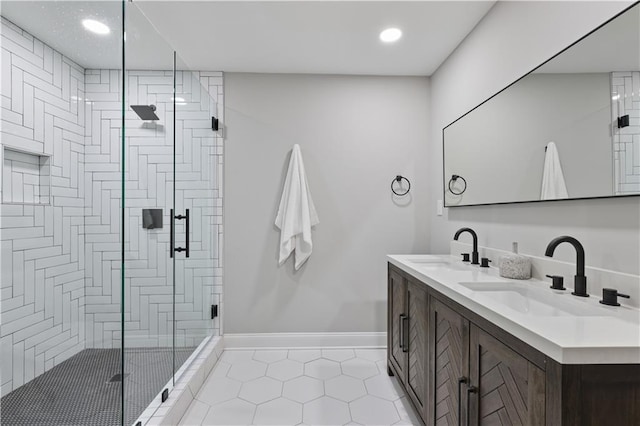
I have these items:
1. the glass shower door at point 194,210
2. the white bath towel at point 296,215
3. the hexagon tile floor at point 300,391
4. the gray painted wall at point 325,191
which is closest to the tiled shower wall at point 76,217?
the glass shower door at point 194,210

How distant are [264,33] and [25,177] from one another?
1599 mm

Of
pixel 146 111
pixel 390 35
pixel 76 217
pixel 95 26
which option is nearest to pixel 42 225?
pixel 76 217

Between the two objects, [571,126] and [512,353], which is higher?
[571,126]

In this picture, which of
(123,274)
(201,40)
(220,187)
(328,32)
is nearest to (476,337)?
(123,274)

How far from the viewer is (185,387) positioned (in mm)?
1900

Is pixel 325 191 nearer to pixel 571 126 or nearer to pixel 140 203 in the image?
pixel 140 203

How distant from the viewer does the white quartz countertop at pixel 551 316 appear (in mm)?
709

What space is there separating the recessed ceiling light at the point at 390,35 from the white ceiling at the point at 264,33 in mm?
43

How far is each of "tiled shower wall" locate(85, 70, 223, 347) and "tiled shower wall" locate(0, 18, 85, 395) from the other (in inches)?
2.8

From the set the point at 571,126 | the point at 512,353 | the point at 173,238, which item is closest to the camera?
the point at 512,353

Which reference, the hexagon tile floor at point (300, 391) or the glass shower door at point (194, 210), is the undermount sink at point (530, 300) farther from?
the glass shower door at point (194, 210)

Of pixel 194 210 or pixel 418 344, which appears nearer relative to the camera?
pixel 418 344

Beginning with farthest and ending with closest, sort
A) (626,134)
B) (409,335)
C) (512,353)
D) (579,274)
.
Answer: (409,335), (579,274), (626,134), (512,353)

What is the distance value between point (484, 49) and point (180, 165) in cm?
Answer: 206
